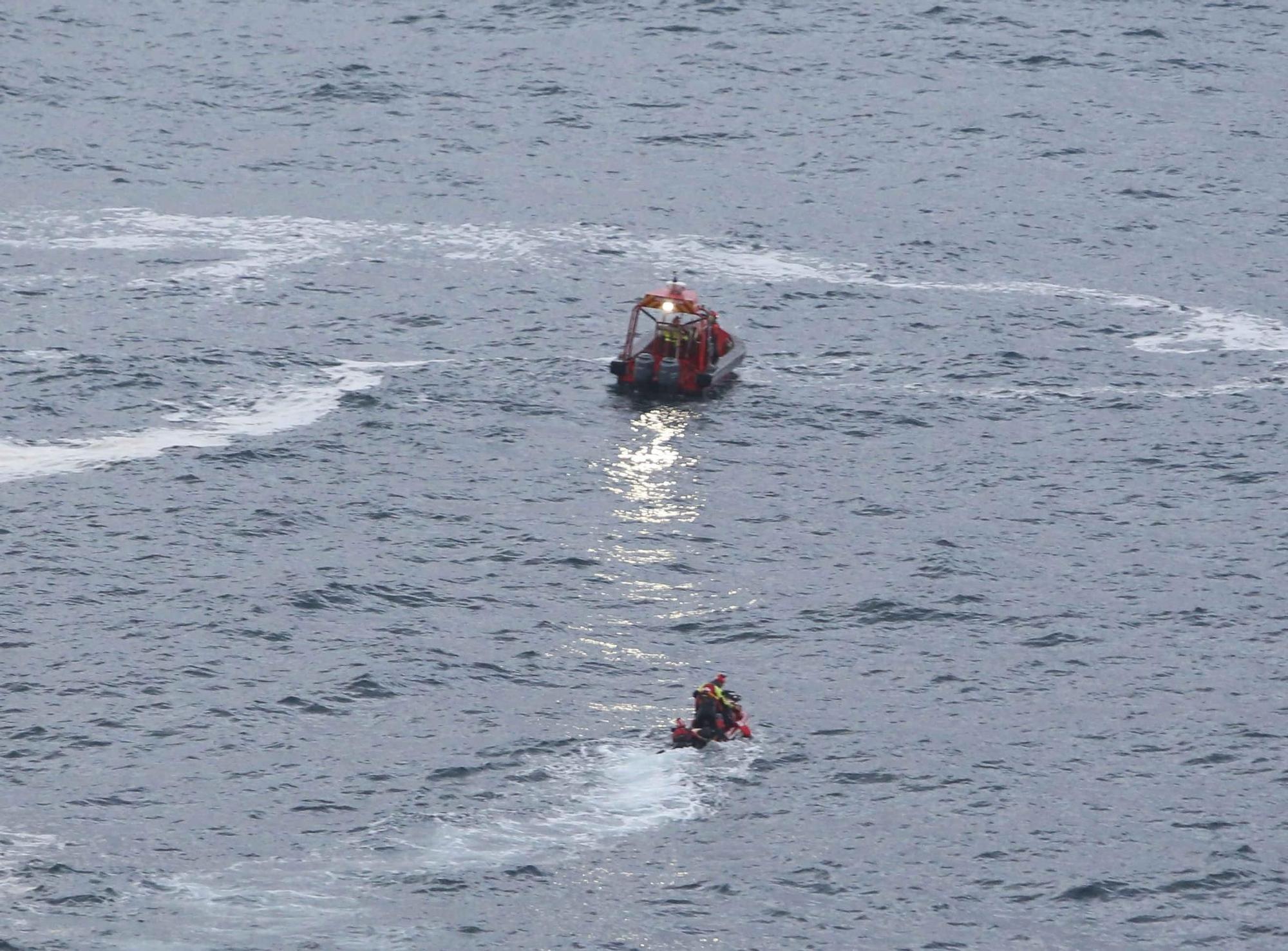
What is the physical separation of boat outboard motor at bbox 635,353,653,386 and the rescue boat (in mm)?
26

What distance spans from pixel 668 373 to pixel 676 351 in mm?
1350

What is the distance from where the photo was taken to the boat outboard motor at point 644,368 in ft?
283

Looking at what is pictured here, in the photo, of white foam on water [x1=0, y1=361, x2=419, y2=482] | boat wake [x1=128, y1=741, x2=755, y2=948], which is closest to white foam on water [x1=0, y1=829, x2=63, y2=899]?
boat wake [x1=128, y1=741, x2=755, y2=948]

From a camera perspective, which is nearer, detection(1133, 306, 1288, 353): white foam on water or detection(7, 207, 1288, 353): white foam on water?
detection(1133, 306, 1288, 353): white foam on water

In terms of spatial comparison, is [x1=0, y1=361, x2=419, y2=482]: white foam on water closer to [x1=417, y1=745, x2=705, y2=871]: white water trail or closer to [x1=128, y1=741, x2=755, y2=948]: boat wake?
[x1=128, y1=741, x2=755, y2=948]: boat wake

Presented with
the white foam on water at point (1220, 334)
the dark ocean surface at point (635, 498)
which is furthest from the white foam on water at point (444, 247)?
the dark ocean surface at point (635, 498)

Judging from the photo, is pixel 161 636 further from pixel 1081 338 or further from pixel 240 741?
pixel 1081 338

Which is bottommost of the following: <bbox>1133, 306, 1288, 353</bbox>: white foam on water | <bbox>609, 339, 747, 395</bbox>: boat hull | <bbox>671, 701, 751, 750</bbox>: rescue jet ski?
<bbox>671, 701, 751, 750</bbox>: rescue jet ski

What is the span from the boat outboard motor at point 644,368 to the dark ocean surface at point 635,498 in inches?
59.1

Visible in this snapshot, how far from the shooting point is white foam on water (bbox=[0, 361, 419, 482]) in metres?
77.4

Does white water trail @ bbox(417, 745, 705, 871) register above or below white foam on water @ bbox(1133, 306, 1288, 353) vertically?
below

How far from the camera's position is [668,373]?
86000 millimetres

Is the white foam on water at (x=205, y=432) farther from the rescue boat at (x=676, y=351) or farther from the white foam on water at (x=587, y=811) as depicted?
the white foam on water at (x=587, y=811)

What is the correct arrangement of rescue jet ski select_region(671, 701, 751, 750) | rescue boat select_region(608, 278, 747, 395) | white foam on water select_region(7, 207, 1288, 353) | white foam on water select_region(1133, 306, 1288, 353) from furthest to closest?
white foam on water select_region(7, 207, 1288, 353)
white foam on water select_region(1133, 306, 1288, 353)
rescue boat select_region(608, 278, 747, 395)
rescue jet ski select_region(671, 701, 751, 750)
